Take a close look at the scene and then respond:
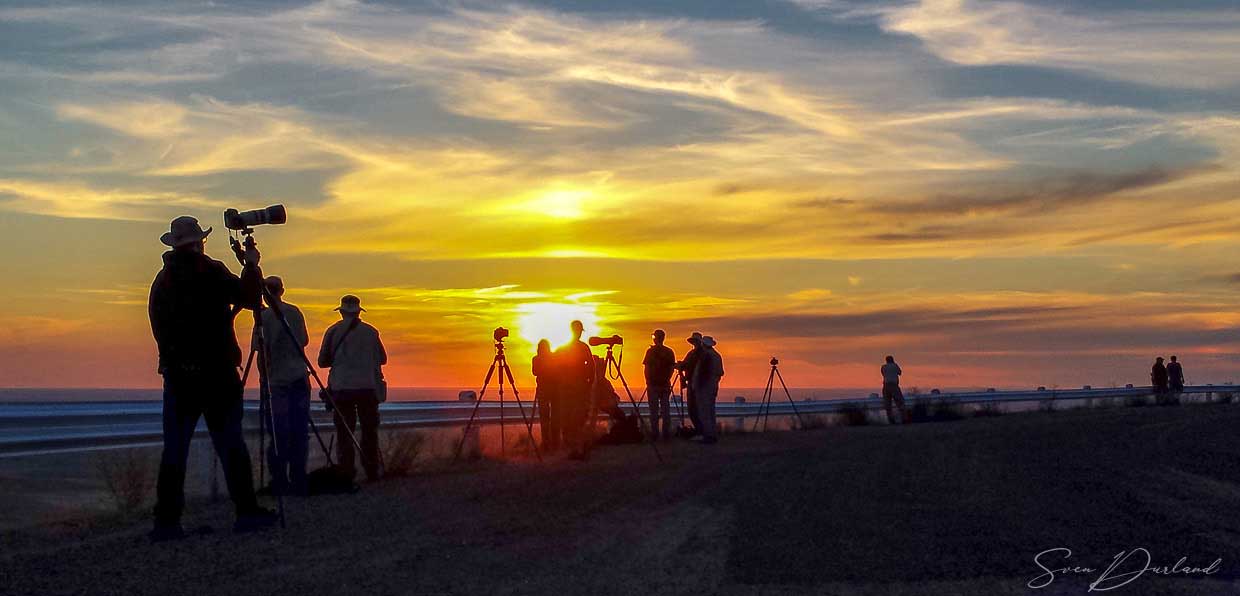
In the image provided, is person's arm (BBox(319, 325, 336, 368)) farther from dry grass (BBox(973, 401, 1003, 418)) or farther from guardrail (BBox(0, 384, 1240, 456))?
dry grass (BBox(973, 401, 1003, 418))

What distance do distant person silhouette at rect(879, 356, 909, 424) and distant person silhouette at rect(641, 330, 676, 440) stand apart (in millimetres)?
11033

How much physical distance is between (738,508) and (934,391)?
3584cm

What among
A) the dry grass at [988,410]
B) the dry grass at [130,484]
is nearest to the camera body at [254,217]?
the dry grass at [130,484]

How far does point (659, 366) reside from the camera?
2238 centimetres

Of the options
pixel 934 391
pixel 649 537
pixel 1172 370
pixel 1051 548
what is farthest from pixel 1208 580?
pixel 1172 370

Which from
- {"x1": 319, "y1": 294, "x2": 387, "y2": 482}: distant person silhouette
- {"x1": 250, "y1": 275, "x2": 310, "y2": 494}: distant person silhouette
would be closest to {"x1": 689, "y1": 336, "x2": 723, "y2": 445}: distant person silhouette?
{"x1": 319, "y1": 294, "x2": 387, "y2": 482}: distant person silhouette

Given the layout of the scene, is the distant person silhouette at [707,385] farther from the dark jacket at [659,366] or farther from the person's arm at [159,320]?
the person's arm at [159,320]

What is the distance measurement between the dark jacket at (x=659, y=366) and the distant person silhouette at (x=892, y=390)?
36.2 ft

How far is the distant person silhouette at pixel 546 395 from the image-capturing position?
1908 centimetres

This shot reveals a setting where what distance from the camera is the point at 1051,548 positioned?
27.6 feet

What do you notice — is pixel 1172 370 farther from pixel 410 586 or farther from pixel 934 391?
pixel 410 586
